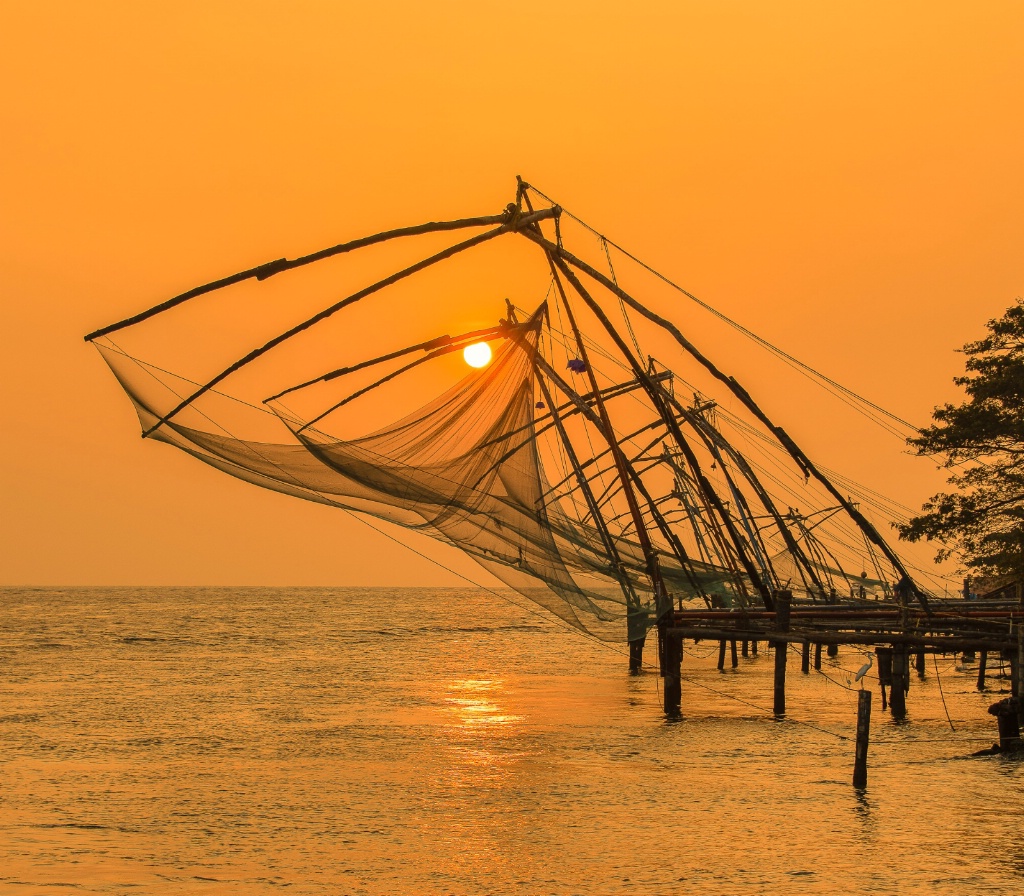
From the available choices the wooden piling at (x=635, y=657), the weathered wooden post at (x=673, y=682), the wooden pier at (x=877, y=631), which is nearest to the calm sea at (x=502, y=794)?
the weathered wooden post at (x=673, y=682)

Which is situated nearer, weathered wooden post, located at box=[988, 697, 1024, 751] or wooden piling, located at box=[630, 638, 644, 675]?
weathered wooden post, located at box=[988, 697, 1024, 751]

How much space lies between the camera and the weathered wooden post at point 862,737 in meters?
12.9

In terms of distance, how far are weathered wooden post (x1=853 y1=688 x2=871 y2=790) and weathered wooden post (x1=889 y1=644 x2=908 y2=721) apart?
17.8 feet

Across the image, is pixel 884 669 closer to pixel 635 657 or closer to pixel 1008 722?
pixel 1008 722

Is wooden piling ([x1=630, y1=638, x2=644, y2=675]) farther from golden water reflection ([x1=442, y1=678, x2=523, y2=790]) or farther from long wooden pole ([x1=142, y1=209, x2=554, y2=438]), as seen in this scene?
long wooden pole ([x1=142, y1=209, x2=554, y2=438])

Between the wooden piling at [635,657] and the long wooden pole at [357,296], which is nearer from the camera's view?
the long wooden pole at [357,296]

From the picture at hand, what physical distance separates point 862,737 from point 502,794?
13.1 feet

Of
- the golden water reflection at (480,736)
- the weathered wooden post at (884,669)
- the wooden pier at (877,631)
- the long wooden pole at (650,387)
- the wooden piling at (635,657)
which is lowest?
the golden water reflection at (480,736)

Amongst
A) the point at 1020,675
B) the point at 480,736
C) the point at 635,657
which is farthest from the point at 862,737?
the point at 635,657

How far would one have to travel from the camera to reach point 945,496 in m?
24.2

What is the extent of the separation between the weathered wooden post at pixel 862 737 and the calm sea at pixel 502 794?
171mm

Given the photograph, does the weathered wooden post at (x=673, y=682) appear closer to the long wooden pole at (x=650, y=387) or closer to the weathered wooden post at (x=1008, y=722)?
the long wooden pole at (x=650, y=387)

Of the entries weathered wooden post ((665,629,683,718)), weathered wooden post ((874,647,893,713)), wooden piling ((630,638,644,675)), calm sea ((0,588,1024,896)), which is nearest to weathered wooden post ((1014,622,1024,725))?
calm sea ((0,588,1024,896))

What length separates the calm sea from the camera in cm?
1058
